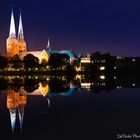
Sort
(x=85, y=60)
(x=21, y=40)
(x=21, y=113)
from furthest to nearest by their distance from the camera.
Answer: (x=85, y=60), (x=21, y=40), (x=21, y=113)

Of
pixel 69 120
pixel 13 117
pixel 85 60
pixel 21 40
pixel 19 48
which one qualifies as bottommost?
pixel 69 120

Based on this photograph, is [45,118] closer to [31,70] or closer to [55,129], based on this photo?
[55,129]

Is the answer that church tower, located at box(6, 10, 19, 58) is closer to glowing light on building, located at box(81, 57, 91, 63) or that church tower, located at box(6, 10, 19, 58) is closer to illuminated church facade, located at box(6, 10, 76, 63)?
illuminated church facade, located at box(6, 10, 76, 63)

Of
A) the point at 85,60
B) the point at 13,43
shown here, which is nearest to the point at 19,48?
the point at 13,43

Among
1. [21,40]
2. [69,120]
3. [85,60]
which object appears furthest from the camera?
[85,60]

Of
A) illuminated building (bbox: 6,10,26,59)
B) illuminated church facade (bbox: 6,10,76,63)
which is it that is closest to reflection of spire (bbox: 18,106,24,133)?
illuminated church facade (bbox: 6,10,76,63)

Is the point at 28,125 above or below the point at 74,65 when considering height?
below

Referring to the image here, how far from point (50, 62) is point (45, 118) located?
263ft

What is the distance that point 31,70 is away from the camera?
97.8 metres

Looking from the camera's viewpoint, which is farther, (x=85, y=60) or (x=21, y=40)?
(x=85, y=60)

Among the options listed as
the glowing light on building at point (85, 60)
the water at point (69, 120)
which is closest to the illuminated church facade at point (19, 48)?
the glowing light on building at point (85, 60)

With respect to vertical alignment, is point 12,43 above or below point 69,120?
above

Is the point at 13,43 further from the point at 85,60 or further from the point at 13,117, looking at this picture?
the point at 13,117

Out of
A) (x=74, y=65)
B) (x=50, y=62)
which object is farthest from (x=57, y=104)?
(x=74, y=65)
